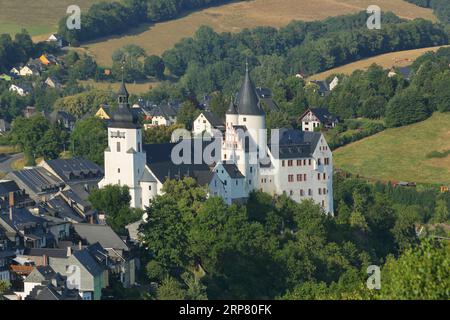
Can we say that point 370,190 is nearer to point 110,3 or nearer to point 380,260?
point 380,260

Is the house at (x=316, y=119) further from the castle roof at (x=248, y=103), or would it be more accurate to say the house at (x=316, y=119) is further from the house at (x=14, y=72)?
the house at (x=14, y=72)

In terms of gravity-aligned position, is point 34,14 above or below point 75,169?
above

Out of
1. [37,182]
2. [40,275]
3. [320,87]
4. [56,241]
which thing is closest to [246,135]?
[37,182]

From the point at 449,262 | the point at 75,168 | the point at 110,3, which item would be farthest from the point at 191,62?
the point at 449,262

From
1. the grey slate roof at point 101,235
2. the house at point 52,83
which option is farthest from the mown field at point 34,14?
the grey slate roof at point 101,235

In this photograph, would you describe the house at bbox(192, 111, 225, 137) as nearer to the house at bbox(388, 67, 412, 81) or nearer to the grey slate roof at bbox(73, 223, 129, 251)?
the grey slate roof at bbox(73, 223, 129, 251)

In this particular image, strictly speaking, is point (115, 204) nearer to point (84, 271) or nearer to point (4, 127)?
point (84, 271)
